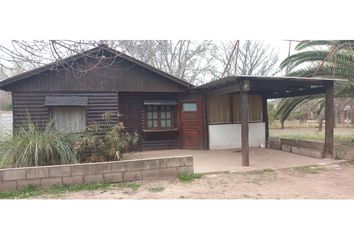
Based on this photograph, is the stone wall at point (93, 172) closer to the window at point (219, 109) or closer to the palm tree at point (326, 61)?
the window at point (219, 109)

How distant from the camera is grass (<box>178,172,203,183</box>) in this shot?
6.39m

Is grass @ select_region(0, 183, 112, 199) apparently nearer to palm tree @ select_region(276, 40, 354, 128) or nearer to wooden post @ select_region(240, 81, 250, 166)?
wooden post @ select_region(240, 81, 250, 166)

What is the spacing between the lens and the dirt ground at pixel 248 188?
17.3ft

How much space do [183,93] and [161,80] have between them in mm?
1094

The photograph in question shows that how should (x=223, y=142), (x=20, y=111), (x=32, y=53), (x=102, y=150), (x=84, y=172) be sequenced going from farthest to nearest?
(x=223, y=142) → (x=20, y=111) → (x=102, y=150) → (x=84, y=172) → (x=32, y=53)

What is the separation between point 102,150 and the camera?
7879 mm

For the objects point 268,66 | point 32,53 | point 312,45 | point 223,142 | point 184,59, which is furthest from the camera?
point 268,66

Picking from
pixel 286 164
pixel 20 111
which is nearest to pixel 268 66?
pixel 286 164

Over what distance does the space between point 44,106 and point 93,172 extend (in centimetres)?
484

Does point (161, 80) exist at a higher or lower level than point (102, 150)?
higher

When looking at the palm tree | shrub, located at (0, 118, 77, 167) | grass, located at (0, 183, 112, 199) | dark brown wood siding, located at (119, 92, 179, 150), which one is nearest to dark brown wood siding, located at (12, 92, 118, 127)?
dark brown wood siding, located at (119, 92, 179, 150)

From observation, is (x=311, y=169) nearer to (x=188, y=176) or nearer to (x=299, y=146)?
(x=299, y=146)

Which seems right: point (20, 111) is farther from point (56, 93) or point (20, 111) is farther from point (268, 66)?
point (268, 66)

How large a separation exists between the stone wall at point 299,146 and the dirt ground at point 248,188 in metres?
1.78
